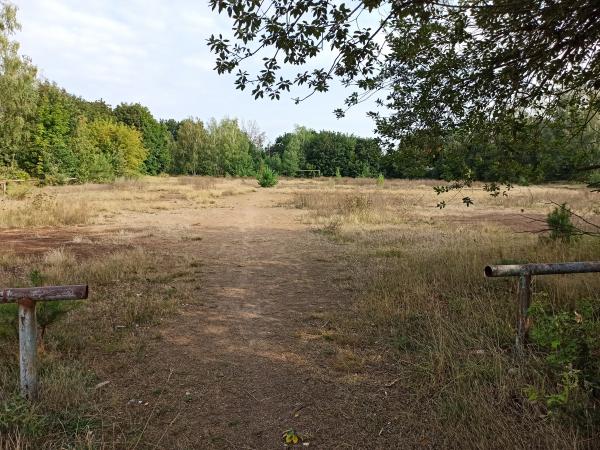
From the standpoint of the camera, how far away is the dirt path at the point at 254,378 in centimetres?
316

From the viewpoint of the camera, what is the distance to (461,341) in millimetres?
4137

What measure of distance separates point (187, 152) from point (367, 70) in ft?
203

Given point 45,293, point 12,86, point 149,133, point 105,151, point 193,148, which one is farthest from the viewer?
point 149,133

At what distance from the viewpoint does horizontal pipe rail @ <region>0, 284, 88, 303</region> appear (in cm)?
312

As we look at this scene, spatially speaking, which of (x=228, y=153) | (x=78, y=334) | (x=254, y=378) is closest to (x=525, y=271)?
(x=254, y=378)

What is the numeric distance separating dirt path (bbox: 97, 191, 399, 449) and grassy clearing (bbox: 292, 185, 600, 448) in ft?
0.92

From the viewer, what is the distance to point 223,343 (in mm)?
4766

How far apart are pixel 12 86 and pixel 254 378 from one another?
34680 mm

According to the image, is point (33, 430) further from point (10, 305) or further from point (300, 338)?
point (300, 338)

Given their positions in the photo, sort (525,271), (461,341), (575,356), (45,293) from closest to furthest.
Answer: (575,356) → (45,293) → (525,271) → (461,341)

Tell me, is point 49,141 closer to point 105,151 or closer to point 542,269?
point 105,151

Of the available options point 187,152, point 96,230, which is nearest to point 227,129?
point 187,152

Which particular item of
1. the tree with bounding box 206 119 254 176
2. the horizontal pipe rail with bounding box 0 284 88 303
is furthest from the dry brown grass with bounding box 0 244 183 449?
the tree with bounding box 206 119 254 176

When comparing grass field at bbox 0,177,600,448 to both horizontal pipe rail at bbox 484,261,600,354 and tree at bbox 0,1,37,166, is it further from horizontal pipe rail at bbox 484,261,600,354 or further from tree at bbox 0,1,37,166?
tree at bbox 0,1,37,166
